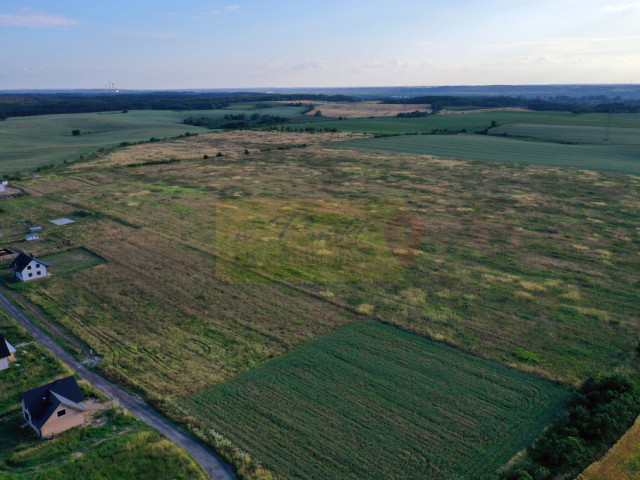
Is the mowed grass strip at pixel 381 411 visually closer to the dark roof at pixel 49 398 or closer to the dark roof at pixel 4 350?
the dark roof at pixel 49 398

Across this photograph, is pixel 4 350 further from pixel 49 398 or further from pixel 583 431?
pixel 583 431

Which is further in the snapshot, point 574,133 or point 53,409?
point 574,133

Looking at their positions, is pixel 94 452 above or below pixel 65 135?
below

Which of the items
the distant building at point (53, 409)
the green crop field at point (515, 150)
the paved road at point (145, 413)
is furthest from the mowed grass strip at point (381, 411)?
the green crop field at point (515, 150)

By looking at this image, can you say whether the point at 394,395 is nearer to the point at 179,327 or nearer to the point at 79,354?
the point at 179,327

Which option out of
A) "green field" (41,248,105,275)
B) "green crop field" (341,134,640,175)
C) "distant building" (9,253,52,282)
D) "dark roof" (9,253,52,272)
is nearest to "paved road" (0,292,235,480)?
"distant building" (9,253,52,282)

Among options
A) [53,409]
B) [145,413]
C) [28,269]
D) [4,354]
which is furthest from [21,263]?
[145,413]
